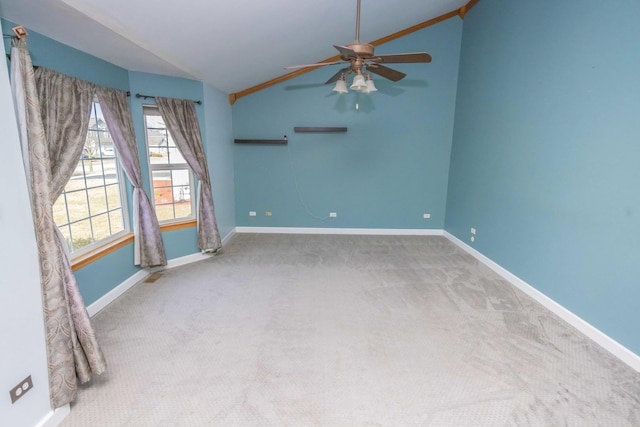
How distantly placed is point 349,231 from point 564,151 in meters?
3.40

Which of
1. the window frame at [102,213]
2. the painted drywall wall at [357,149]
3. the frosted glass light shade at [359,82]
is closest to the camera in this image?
the frosted glass light shade at [359,82]

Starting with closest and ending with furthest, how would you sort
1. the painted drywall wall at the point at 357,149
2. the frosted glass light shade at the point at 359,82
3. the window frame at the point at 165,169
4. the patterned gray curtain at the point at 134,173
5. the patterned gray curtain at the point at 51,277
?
the patterned gray curtain at the point at 51,277 → the frosted glass light shade at the point at 359,82 → the patterned gray curtain at the point at 134,173 → the window frame at the point at 165,169 → the painted drywall wall at the point at 357,149

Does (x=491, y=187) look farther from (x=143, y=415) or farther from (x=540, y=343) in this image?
(x=143, y=415)

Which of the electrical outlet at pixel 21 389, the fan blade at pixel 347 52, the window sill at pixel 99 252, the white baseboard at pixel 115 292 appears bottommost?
the white baseboard at pixel 115 292

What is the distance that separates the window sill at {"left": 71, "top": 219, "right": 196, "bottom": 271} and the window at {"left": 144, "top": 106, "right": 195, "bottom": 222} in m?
0.18

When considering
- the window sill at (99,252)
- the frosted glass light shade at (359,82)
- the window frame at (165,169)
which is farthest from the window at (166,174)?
Answer: the frosted glass light shade at (359,82)

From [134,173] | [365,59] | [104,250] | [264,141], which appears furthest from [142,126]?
[365,59]

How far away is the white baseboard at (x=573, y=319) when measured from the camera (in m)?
2.27

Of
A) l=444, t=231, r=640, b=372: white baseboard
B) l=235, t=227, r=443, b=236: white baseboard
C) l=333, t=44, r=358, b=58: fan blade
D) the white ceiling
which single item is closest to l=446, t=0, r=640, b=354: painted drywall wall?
l=444, t=231, r=640, b=372: white baseboard

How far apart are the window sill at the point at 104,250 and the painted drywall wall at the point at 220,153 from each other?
0.87m

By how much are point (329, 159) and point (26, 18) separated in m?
3.99

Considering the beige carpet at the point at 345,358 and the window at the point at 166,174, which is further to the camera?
the window at the point at 166,174

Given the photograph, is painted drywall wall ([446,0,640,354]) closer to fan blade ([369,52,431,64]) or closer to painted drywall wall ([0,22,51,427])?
fan blade ([369,52,431,64])

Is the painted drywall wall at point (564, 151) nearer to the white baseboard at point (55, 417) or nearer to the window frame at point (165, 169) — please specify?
the white baseboard at point (55, 417)
